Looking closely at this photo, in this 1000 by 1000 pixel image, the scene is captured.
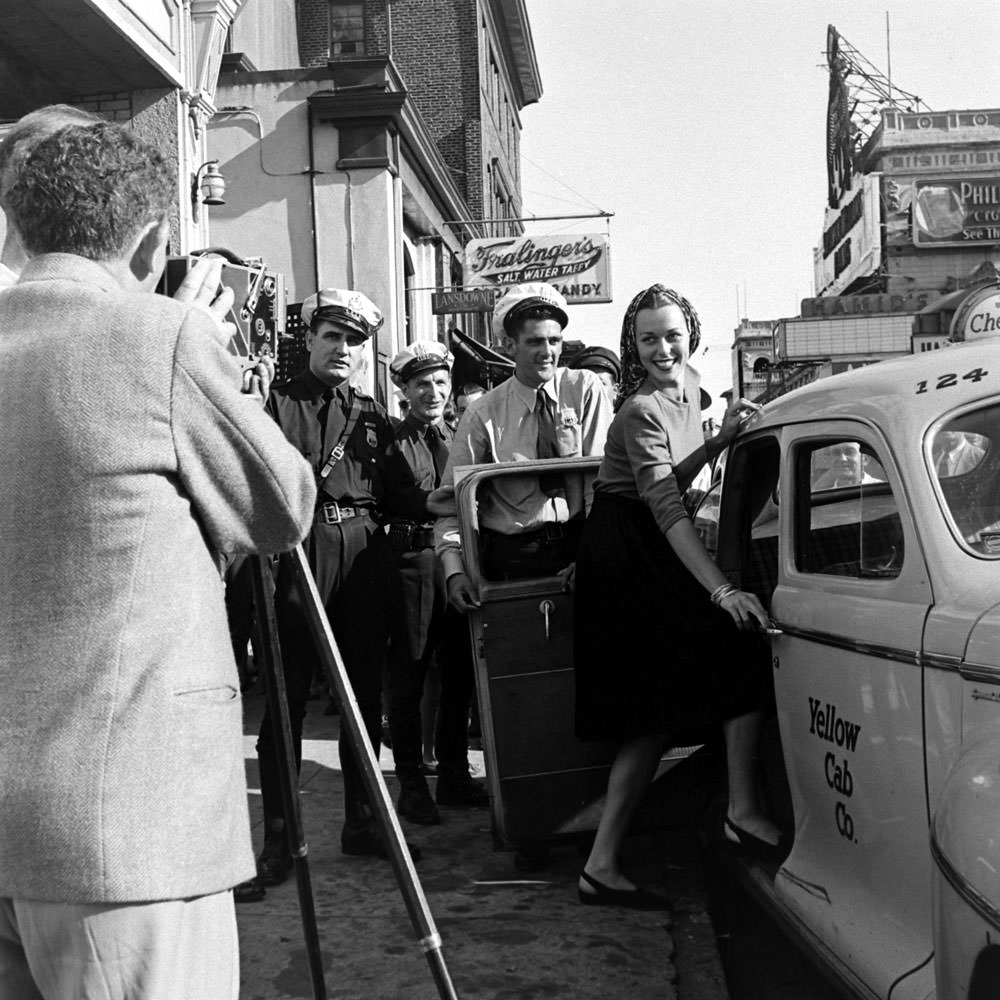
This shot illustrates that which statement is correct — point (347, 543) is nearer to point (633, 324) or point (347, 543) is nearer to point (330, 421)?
point (330, 421)

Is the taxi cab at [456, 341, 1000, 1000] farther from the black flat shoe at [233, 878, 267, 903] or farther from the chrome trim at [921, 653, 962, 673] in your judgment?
the black flat shoe at [233, 878, 267, 903]

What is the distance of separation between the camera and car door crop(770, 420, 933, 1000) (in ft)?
5.23

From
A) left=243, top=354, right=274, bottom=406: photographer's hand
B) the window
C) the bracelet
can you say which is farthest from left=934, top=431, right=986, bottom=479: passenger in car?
the window

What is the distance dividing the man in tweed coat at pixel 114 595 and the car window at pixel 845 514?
1844 millimetres

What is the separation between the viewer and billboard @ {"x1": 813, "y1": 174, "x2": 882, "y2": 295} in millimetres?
83562

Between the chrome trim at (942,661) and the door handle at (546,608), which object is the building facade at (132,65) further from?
the chrome trim at (942,661)

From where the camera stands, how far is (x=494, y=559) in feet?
16.0

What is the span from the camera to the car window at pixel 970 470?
9.83 feet

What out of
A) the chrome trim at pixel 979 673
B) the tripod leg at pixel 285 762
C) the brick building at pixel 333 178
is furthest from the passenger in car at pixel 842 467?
the brick building at pixel 333 178

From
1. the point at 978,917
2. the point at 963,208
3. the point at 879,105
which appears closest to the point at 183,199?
the point at 978,917

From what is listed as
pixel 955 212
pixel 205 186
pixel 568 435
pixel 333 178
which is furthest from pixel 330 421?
pixel 955 212

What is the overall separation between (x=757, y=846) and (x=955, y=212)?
3228 inches

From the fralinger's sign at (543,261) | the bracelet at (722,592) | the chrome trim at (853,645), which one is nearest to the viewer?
the chrome trim at (853,645)

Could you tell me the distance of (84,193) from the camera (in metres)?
1.90
